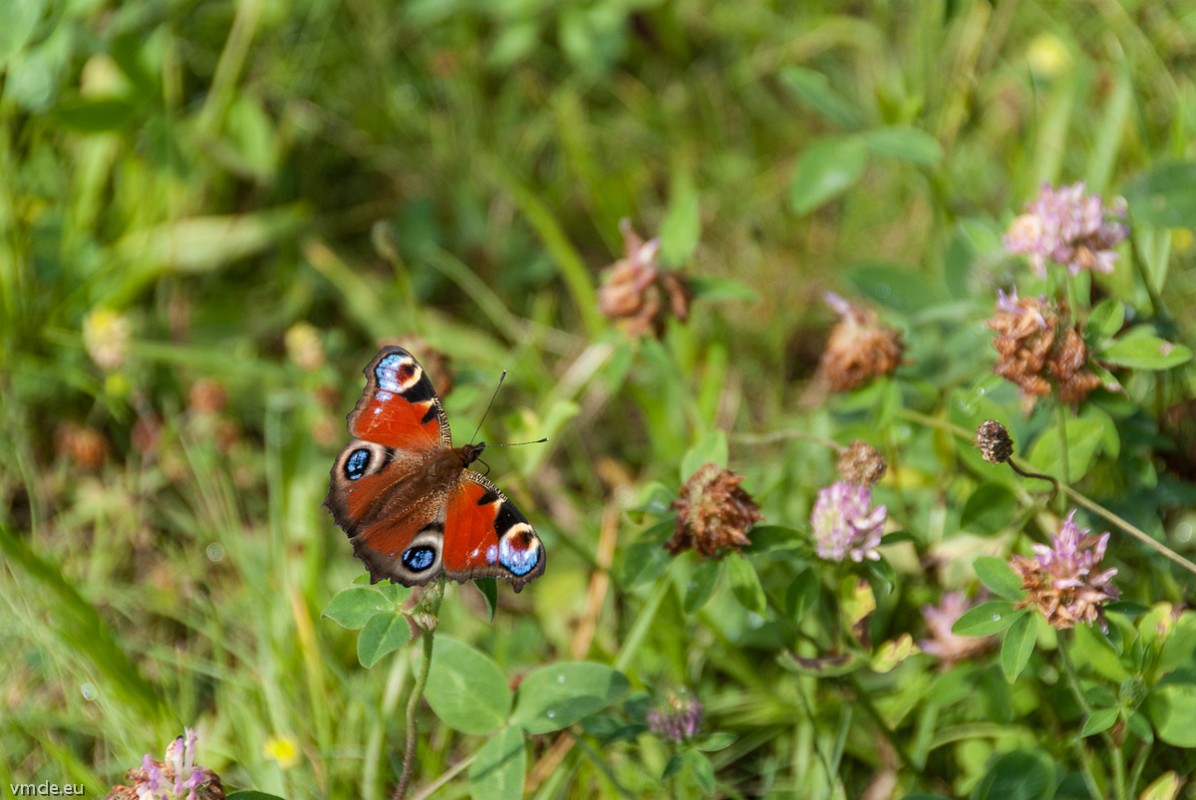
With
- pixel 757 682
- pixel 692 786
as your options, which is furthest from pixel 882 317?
pixel 692 786

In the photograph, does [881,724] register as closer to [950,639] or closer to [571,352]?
[950,639]

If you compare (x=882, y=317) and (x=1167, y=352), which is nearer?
(x=1167, y=352)

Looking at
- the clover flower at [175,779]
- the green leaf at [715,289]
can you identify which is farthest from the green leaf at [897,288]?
the clover flower at [175,779]

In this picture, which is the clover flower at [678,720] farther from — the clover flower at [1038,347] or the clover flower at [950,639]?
the clover flower at [1038,347]

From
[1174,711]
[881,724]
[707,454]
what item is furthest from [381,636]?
[1174,711]

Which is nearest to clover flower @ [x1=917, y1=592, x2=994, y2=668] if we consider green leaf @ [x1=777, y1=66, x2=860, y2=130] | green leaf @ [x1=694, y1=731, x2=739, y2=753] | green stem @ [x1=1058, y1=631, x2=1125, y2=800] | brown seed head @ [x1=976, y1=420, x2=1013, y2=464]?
green stem @ [x1=1058, y1=631, x2=1125, y2=800]

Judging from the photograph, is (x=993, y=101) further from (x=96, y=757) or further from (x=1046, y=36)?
(x=96, y=757)
